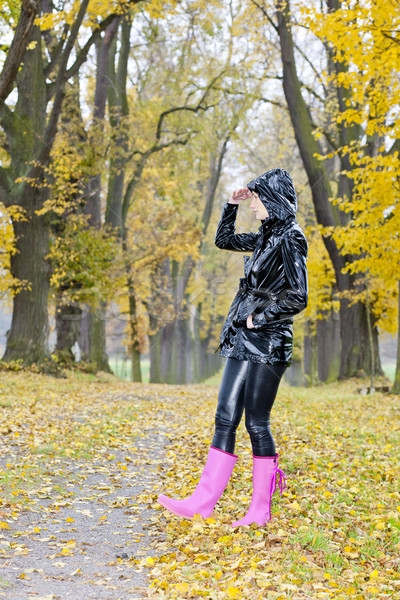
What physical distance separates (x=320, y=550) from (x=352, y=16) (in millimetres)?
8364

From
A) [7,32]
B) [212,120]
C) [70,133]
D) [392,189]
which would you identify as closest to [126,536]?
[392,189]

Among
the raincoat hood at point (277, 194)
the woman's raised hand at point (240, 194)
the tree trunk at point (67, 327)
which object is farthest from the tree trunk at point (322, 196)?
the raincoat hood at point (277, 194)

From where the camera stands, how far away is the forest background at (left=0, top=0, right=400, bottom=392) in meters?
10.6

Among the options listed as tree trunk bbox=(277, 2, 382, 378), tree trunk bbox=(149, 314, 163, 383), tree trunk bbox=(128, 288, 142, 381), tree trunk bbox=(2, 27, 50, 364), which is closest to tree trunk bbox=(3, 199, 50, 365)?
tree trunk bbox=(2, 27, 50, 364)

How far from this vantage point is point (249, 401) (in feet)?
12.3

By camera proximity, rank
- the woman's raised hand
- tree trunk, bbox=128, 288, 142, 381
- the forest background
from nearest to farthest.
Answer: the woman's raised hand < the forest background < tree trunk, bbox=128, 288, 142, 381

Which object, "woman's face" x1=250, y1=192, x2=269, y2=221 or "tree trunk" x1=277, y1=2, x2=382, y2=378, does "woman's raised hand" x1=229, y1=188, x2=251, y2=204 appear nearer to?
"woman's face" x1=250, y1=192, x2=269, y2=221

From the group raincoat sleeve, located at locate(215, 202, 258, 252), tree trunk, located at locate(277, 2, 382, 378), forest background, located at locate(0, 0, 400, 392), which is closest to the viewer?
raincoat sleeve, located at locate(215, 202, 258, 252)

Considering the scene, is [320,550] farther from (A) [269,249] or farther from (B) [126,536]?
(A) [269,249]

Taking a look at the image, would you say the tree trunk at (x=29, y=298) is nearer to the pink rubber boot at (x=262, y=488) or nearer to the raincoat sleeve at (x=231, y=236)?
the raincoat sleeve at (x=231, y=236)

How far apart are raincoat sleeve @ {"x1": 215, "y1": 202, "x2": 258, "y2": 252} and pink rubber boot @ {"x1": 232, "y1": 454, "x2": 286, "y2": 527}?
4.91ft

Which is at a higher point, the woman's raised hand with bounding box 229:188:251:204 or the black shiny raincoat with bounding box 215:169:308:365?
the woman's raised hand with bounding box 229:188:251:204

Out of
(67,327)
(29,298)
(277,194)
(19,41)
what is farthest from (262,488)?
(67,327)

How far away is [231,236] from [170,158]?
61.3 feet
